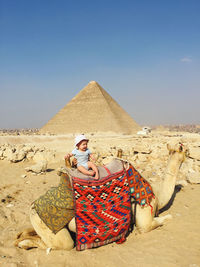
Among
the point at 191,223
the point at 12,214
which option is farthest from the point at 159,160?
the point at 12,214

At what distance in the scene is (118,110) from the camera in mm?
55188

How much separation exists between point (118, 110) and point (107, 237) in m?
53.6

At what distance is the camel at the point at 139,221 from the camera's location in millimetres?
2182

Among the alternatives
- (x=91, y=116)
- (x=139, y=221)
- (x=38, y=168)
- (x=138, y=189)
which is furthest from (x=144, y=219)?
(x=91, y=116)

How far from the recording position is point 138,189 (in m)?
2.48

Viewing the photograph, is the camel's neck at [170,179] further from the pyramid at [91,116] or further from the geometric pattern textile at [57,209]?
the pyramid at [91,116]

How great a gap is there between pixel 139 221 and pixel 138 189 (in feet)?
1.16

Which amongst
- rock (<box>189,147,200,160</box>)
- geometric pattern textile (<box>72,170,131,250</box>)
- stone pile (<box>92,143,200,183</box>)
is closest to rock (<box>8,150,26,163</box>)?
stone pile (<box>92,143,200,183</box>)

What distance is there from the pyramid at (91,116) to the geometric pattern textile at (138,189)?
4070 centimetres

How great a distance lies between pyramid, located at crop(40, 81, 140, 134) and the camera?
46.8 metres

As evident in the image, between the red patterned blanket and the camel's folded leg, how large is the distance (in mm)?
101

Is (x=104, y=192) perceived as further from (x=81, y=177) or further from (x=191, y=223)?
(x=191, y=223)

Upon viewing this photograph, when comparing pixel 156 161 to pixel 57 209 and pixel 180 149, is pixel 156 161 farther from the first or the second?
pixel 57 209

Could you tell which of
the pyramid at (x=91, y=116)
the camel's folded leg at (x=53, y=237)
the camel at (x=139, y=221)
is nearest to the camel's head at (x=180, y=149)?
the camel at (x=139, y=221)
